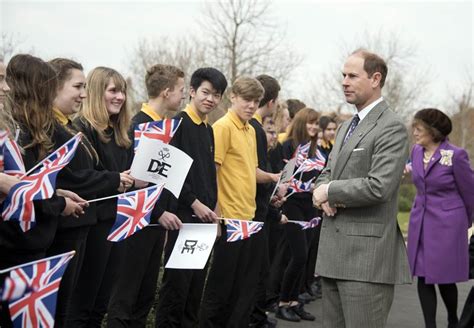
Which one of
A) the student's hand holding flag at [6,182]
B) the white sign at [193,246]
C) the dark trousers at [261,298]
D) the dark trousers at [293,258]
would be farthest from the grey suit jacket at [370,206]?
the dark trousers at [293,258]

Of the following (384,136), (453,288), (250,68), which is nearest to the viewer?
(384,136)

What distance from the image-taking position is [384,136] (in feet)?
15.7

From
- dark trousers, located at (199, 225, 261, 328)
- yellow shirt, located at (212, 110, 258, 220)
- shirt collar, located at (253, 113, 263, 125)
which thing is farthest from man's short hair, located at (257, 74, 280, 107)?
dark trousers, located at (199, 225, 261, 328)

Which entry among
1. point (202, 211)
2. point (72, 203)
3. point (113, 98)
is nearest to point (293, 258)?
point (202, 211)

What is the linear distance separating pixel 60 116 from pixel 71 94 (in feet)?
0.69

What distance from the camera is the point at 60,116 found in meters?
5.08

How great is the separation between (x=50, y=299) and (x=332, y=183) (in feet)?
6.38

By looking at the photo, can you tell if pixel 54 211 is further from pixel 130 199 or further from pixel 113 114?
pixel 113 114

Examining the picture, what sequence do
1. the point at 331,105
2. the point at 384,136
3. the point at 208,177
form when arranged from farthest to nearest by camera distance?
the point at 331,105 → the point at 208,177 → the point at 384,136

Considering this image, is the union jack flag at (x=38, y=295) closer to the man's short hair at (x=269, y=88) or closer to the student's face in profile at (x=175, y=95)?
the student's face in profile at (x=175, y=95)

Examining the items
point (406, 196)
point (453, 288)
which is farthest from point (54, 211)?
point (406, 196)

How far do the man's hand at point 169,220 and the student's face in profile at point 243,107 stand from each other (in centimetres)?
131

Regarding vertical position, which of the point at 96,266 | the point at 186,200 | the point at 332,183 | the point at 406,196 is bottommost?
the point at 406,196

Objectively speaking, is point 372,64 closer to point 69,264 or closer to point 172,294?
point 69,264
